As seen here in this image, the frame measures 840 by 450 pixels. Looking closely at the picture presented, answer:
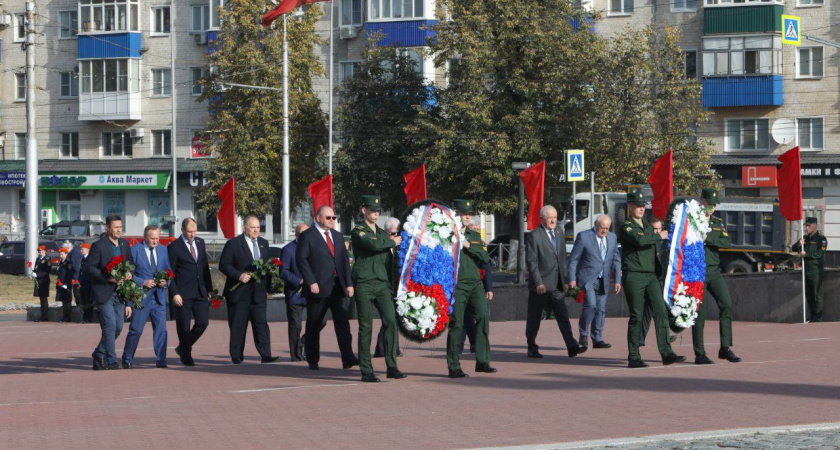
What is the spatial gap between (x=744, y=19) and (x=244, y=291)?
36.7 m

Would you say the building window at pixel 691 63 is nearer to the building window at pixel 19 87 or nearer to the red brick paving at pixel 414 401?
the building window at pixel 19 87

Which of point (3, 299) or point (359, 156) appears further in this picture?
point (359, 156)

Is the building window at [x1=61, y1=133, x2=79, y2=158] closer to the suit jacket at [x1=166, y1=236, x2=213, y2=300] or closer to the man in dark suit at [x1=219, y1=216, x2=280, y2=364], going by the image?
the suit jacket at [x1=166, y1=236, x2=213, y2=300]

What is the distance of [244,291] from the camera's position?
1412cm

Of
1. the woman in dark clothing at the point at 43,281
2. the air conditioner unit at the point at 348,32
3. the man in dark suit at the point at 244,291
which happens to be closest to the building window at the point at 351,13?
the air conditioner unit at the point at 348,32

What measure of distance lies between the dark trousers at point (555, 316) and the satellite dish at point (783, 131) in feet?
114

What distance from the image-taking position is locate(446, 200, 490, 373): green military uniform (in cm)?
1203

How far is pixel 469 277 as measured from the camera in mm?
12086

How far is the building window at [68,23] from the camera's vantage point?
59125mm

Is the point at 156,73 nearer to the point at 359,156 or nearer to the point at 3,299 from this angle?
the point at 359,156

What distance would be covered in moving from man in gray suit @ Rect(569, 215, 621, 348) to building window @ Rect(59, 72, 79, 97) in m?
48.3

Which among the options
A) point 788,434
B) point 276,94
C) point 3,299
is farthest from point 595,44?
point 788,434

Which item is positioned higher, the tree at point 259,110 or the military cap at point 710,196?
the tree at point 259,110

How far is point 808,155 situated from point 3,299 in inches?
1167
